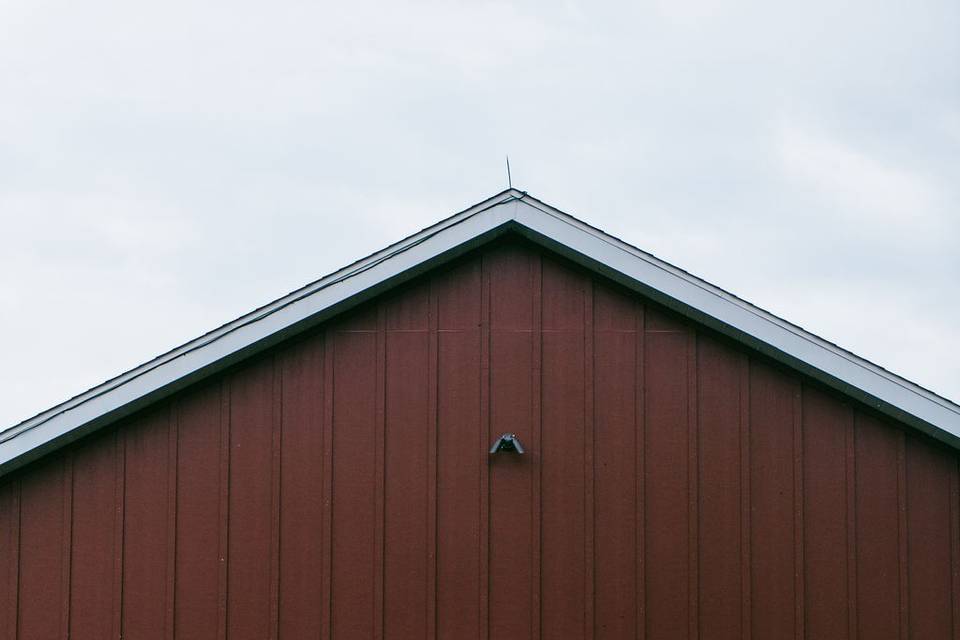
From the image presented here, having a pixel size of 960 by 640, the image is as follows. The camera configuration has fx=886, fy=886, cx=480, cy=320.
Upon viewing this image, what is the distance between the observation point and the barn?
674cm

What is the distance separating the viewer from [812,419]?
22.4 feet

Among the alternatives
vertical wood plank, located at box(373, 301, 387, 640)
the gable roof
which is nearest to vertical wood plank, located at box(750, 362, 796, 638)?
the gable roof

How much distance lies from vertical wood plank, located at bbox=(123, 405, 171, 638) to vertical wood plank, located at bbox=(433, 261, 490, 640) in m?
2.13

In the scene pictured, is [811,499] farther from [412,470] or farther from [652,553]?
[412,470]

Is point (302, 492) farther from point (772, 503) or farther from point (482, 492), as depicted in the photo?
point (772, 503)

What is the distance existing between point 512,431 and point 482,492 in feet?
1.73

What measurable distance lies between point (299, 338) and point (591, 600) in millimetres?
3039

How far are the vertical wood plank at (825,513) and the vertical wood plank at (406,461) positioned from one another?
292cm

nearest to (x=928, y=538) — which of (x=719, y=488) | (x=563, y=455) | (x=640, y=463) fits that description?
(x=719, y=488)

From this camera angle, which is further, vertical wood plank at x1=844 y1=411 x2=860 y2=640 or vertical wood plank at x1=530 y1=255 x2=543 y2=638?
vertical wood plank at x1=530 y1=255 x2=543 y2=638

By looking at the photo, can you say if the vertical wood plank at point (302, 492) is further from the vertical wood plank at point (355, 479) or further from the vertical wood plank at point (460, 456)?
the vertical wood plank at point (460, 456)

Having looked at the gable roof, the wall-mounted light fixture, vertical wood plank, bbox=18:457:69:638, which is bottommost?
vertical wood plank, bbox=18:457:69:638

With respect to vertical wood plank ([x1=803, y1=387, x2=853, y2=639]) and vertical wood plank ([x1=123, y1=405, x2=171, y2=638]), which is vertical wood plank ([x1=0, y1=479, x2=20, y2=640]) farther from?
vertical wood plank ([x1=803, y1=387, x2=853, y2=639])

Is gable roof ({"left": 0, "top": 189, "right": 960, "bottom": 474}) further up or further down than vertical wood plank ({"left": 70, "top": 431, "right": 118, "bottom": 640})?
further up
